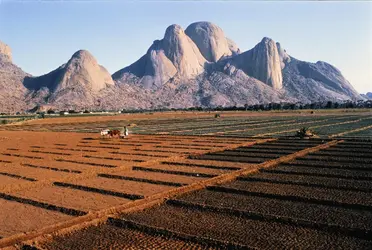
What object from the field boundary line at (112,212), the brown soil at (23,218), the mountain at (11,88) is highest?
the mountain at (11,88)

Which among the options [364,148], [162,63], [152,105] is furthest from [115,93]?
[364,148]

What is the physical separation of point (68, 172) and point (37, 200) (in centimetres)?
520

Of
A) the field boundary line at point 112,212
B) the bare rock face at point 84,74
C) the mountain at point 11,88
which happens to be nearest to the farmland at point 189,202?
the field boundary line at point 112,212

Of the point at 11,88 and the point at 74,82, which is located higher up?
the point at 74,82

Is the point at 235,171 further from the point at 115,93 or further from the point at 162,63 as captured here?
the point at 162,63

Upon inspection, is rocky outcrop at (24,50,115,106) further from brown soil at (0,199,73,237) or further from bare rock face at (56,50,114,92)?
brown soil at (0,199,73,237)

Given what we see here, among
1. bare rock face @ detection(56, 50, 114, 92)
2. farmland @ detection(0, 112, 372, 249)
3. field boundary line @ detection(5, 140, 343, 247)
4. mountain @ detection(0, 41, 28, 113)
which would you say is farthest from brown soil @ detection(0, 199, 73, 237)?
bare rock face @ detection(56, 50, 114, 92)

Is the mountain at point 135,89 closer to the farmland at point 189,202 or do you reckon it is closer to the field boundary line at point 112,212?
the farmland at point 189,202

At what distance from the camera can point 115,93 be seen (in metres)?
174

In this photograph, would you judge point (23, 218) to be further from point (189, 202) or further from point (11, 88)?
point (11, 88)

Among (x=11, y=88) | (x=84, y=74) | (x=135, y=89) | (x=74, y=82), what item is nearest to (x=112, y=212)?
(x=11, y=88)

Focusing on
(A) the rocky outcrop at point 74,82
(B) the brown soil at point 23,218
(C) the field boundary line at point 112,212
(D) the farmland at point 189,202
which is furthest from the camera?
(A) the rocky outcrop at point 74,82

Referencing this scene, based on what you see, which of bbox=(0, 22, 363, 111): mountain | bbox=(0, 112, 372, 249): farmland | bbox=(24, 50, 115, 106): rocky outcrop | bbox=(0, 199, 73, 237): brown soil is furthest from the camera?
bbox=(24, 50, 115, 106): rocky outcrop

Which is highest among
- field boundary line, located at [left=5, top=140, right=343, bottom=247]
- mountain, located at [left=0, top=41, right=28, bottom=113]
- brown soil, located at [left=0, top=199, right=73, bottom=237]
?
mountain, located at [left=0, top=41, right=28, bottom=113]
